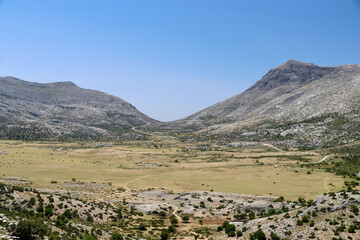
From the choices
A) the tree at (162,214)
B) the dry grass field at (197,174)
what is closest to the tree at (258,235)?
the tree at (162,214)

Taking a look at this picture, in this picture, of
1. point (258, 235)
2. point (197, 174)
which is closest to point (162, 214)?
point (258, 235)

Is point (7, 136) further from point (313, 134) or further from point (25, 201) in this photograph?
point (313, 134)

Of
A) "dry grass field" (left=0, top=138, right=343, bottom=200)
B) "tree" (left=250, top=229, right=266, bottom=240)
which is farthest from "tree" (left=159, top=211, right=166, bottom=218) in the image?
"dry grass field" (left=0, top=138, right=343, bottom=200)

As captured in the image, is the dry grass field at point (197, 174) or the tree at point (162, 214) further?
the dry grass field at point (197, 174)

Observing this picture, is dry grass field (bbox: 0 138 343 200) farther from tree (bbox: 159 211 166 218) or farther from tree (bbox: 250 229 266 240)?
tree (bbox: 250 229 266 240)

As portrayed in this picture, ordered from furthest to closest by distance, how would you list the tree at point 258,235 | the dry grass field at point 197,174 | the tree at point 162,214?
the dry grass field at point 197,174 < the tree at point 162,214 < the tree at point 258,235

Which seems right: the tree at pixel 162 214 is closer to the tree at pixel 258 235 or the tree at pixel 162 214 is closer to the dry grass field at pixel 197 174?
the tree at pixel 258 235

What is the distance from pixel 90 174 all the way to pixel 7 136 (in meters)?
126

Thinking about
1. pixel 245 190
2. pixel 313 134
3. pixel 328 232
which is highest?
pixel 313 134

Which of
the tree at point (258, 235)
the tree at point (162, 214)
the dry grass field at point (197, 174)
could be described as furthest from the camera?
the dry grass field at point (197, 174)

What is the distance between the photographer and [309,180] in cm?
7750

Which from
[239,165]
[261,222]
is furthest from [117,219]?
[239,165]

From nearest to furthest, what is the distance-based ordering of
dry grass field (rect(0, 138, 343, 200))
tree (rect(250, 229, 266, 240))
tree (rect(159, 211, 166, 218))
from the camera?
tree (rect(250, 229, 266, 240)) → tree (rect(159, 211, 166, 218)) → dry grass field (rect(0, 138, 343, 200))

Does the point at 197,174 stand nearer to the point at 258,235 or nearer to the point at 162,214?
the point at 162,214
